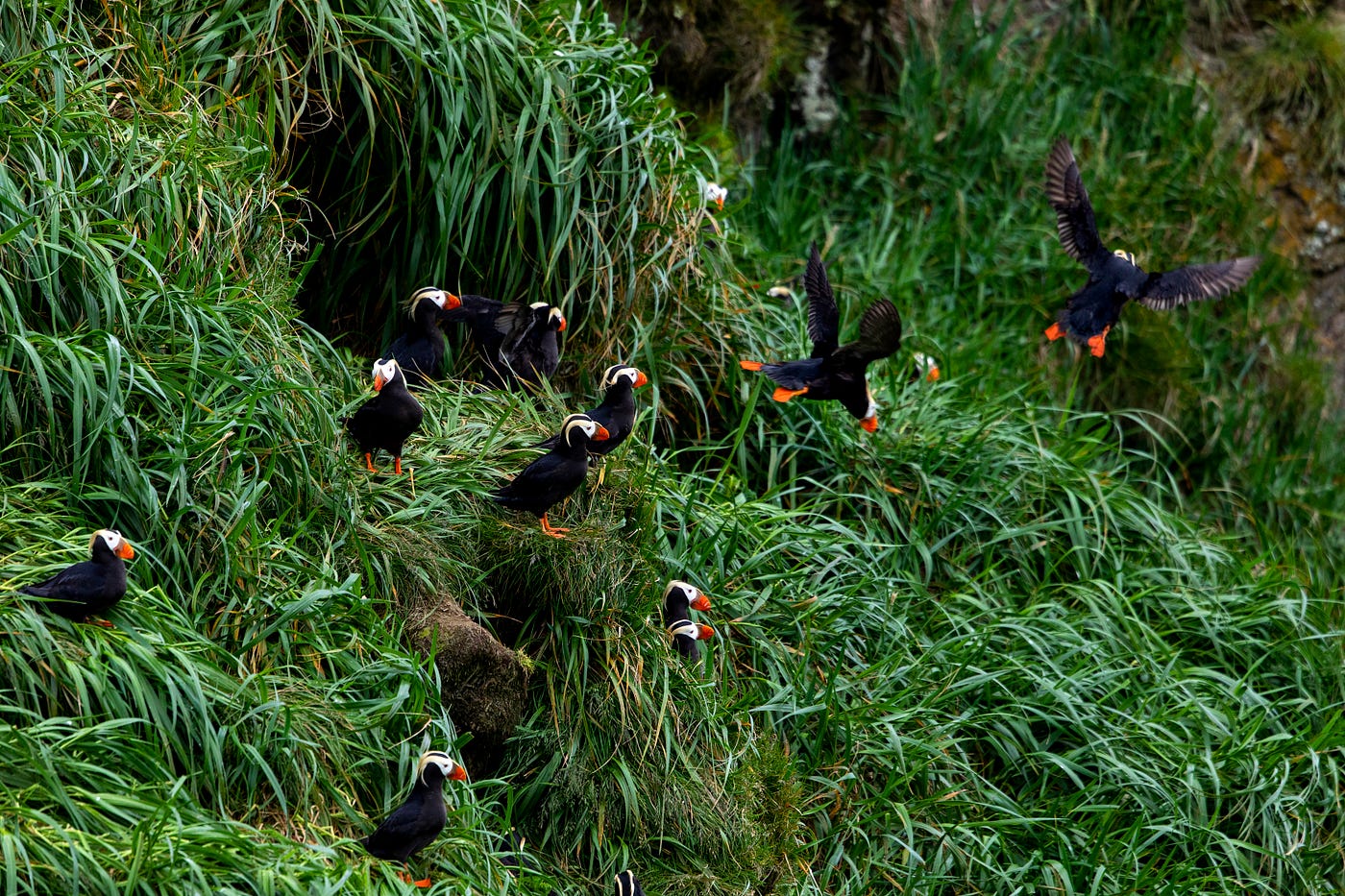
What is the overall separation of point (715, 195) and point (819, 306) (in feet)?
2.39

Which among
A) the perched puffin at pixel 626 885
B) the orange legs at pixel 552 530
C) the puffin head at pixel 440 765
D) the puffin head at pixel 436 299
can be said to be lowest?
the perched puffin at pixel 626 885

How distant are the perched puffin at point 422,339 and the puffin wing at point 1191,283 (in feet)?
8.73

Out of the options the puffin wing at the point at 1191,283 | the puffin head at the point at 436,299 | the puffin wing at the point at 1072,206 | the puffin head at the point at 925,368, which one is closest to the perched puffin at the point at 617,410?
the puffin head at the point at 436,299

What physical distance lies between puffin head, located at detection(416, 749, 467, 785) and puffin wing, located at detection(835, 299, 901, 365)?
2167mm

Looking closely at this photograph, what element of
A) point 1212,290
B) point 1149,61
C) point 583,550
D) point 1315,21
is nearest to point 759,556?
point 583,550

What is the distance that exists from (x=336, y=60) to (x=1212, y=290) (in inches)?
129

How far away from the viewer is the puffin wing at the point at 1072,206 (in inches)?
219

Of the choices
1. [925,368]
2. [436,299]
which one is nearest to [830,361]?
[925,368]

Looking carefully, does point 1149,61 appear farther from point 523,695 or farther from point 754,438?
point 523,695

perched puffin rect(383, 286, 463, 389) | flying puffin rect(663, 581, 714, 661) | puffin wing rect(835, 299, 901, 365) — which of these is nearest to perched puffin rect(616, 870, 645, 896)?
flying puffin rect(663, 581, 714, 661)

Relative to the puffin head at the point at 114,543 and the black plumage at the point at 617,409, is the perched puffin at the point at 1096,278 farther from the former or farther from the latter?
the puffin head at the point at 114,543

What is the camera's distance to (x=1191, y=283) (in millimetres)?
5434

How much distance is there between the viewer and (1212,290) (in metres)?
5.39

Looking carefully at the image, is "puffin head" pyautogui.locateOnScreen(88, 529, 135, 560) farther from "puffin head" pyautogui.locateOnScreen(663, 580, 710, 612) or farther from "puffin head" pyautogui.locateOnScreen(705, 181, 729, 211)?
"puffin head" pyautogui.locateOnScreen(705, 181, 729, 211)
